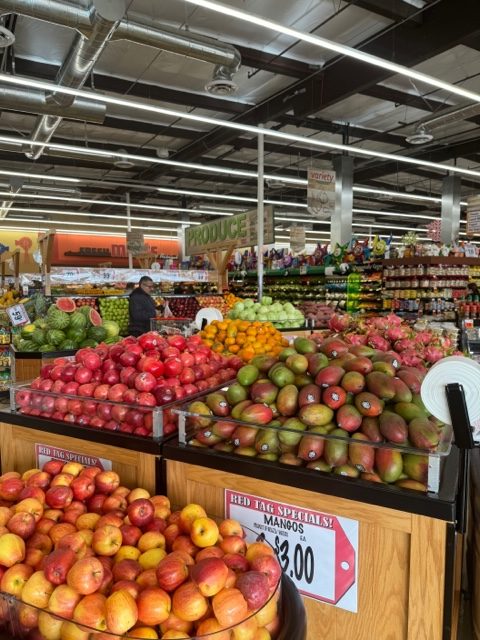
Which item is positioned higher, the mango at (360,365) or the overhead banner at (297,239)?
the overhead banner at (297,239)

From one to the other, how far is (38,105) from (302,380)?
765 cm

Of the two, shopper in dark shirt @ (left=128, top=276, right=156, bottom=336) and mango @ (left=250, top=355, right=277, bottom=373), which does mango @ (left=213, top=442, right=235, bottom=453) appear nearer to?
mango @ (left=250, top=355, right=277, bottom=373)

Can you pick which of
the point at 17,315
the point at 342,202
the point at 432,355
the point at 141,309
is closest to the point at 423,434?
the point at 432,355

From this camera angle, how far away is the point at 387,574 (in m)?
1.58

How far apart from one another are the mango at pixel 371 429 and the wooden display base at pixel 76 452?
86cm

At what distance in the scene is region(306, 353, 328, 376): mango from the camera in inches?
78.4

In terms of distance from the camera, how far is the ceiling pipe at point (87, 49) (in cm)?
493

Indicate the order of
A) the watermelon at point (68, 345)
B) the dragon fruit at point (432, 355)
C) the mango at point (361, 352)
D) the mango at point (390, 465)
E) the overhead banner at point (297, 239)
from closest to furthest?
the mango at point (390, 465), the mango at point (361, 352), the dragon fruit at point (432, 355), the watermelon at point (68, 345), the overhead banner at point (297, 239)

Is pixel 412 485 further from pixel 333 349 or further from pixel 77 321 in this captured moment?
pixel 77 321

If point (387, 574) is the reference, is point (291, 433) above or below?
above

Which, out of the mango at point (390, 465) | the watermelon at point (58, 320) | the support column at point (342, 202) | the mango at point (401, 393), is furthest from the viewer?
the support column at point (342, 202)

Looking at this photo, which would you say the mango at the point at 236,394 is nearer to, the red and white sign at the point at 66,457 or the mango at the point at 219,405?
the mango at the point at 219,405

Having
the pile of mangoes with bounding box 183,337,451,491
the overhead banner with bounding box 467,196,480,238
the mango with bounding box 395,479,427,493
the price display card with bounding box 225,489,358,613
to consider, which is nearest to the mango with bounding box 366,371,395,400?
the pile of mangoes with bounding box 183,337,451,491

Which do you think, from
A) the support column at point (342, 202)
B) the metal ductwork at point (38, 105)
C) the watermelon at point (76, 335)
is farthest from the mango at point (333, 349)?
the support column at point (342, 202)
